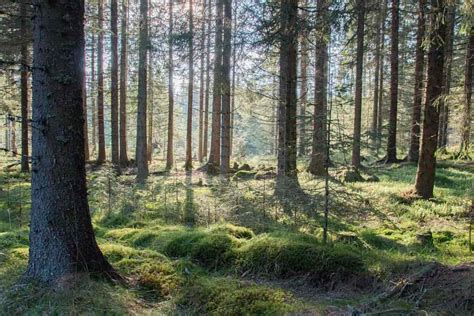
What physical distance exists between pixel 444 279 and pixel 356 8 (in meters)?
4.97

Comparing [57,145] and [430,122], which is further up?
[430,122]

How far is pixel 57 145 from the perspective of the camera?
140 inches

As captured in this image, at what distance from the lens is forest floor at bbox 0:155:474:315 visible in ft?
11.0

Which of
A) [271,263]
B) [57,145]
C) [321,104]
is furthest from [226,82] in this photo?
[57,145]

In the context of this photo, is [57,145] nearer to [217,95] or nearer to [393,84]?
[217,95]

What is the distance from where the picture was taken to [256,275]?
173 inches

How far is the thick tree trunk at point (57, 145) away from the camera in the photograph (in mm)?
3518

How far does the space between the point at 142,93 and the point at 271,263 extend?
9401 mm

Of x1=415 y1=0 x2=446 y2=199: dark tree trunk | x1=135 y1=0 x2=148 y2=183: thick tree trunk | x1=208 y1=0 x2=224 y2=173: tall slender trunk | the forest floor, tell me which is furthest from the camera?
x1=135 y1=0 x2=148 y2=183: thick tree trunk

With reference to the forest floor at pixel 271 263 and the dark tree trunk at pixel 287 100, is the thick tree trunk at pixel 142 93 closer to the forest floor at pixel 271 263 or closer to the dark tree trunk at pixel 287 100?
the dark tree trunk at pixel 287 100

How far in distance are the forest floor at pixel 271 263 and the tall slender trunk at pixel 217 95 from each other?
4.10 metres

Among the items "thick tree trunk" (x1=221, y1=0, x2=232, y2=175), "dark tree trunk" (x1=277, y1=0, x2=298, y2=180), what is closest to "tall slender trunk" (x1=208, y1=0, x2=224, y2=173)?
"thick tree trunk" (x1=221, y1=0, x2=232, y2=175)

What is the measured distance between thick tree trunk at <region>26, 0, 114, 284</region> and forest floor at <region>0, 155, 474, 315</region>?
0.31 meters

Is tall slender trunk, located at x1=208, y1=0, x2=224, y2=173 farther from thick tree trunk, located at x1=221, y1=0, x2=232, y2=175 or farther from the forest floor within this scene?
the forest floor
